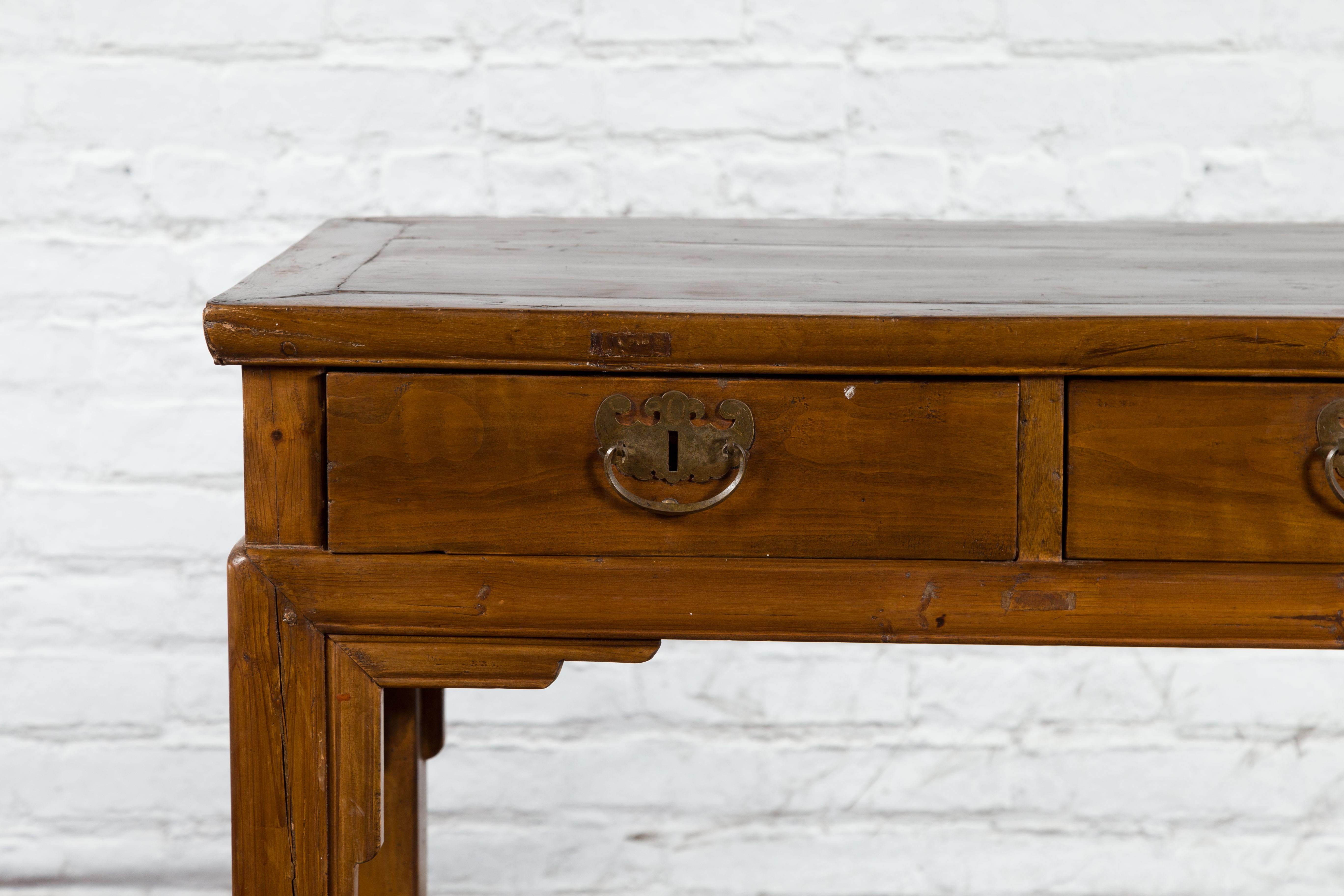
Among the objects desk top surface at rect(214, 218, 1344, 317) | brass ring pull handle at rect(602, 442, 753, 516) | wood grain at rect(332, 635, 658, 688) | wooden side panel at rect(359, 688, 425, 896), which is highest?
desk top surface at rect(214, 218, 1344, 317)

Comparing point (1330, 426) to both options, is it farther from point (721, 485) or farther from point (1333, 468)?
point (721, 485)

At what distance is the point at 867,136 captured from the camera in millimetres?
1411

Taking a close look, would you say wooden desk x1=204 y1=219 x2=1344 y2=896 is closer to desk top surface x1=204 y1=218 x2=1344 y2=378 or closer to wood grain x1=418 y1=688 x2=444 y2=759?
desk top surface x1=204 y1=218 x2=1344 y2=378

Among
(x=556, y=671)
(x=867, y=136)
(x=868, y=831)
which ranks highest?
(x=867, y=136)

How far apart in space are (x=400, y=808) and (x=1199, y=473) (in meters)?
0.71

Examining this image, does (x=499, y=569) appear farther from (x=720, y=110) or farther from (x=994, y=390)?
A: (x=720, y=110)

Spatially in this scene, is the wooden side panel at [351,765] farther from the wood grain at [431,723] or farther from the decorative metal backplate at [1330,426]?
the decorative metal backplate at [1330,426]

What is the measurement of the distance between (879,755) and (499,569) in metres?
0.86

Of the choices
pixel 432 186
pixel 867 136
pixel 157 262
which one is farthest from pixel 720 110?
pixel 157 262

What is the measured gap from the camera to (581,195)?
1.42 meters

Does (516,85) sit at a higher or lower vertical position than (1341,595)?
higher

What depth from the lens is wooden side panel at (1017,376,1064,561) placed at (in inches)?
28.9

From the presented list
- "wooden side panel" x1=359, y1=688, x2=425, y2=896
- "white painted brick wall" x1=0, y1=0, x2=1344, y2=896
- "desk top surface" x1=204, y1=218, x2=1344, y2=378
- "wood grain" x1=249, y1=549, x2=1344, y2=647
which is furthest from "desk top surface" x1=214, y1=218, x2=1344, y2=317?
"wooden side panel" x1=359, y1=688, x2=425, y2=896

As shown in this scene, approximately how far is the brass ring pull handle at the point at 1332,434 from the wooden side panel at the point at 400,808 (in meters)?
0.70
